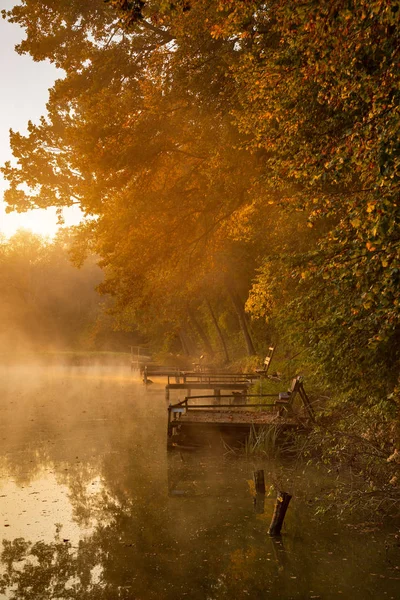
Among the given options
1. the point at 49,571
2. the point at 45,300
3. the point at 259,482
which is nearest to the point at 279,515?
the point at 259,482

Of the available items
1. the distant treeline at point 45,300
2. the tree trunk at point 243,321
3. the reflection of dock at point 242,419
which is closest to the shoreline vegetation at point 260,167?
the reflection of dock at point 242,419

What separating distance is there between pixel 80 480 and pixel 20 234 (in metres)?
80.5

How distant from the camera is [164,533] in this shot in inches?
437

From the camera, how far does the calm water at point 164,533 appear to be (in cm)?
895

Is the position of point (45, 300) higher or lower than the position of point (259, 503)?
higher

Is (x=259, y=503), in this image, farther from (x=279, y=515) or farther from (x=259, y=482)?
(x=279, y=515)

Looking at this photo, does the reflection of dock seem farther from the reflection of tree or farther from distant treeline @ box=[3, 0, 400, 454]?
the reflection of tree

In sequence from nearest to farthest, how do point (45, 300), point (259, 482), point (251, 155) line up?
1. point (259, 482)
2. point (251, 155)
3. point (45, 300)

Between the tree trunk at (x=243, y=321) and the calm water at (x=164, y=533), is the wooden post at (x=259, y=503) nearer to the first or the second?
the calm water at (x=164, y=533)

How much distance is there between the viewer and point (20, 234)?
90.5 meters

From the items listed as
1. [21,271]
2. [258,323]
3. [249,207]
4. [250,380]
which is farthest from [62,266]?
[249,207]

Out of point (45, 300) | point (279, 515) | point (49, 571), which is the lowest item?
point (49, 571)

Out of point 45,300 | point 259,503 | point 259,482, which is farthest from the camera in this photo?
point 45,300

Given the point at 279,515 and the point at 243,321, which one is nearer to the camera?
the point at 279,515
